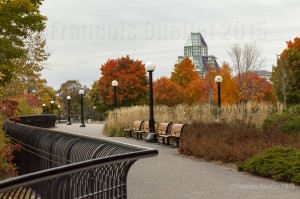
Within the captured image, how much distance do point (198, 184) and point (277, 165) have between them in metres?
1.71

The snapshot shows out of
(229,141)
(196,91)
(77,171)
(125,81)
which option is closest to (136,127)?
(229,141)

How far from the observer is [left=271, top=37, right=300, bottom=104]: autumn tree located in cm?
4050

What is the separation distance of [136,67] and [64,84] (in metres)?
52.6

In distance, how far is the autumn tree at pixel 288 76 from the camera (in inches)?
1594

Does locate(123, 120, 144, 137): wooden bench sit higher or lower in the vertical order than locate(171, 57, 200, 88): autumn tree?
lower

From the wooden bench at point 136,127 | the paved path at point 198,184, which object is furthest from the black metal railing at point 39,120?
the paved path at point 198,184

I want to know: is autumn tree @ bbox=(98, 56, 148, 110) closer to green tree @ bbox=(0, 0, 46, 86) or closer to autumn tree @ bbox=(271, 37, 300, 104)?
autumn tree @ bbox=(271, 37, 300, 104)

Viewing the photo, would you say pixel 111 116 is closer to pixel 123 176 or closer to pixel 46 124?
pixel 46 124

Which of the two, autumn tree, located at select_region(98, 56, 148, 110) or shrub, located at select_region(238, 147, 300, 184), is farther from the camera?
autumn tree, located at select_region(98, 56, 148, 110)

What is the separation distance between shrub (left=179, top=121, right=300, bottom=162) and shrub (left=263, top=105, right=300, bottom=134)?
766 mm

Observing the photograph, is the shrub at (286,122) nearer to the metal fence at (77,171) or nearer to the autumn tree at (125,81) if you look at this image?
the metal fence at (77,171)

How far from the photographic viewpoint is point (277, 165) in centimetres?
873

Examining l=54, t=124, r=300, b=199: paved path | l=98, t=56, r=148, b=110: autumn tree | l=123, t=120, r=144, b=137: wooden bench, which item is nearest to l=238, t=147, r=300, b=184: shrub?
l=54, t=124, r=300, b=199: paved path

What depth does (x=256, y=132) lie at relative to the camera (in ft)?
42.7
